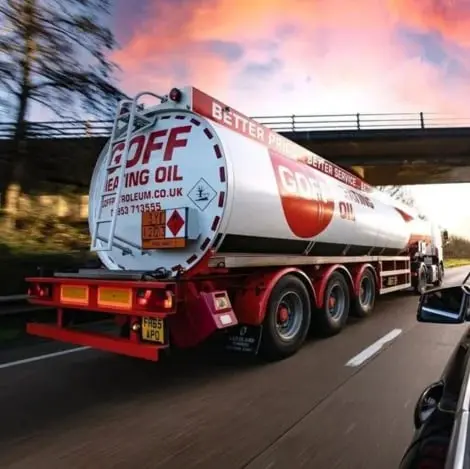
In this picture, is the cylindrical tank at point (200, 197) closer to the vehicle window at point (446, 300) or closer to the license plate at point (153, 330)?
the license plate at point (153, 330)

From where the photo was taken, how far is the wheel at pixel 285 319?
21.8ft

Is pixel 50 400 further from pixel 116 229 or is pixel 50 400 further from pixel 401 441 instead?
pixel 401 441

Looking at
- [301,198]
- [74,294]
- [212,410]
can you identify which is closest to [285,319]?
[301,198]

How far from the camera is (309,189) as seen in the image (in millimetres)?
7758

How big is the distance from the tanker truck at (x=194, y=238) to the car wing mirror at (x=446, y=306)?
311cm

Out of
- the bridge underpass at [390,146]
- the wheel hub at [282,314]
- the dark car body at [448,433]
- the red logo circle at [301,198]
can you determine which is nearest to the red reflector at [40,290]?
the wheel hub at [282,314]

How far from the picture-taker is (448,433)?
5.67 ft

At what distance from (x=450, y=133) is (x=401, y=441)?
26993mm

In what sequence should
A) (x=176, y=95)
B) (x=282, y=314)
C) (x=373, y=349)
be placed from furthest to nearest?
1. (x=373, y=349)
2. (x=282, y=314)
3. (x=176, y=95)

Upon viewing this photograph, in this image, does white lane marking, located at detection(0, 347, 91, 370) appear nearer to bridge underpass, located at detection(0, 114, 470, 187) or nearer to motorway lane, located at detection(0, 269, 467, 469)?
motorway lane, located at detection(0, 269, 467, 469)

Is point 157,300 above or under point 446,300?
under

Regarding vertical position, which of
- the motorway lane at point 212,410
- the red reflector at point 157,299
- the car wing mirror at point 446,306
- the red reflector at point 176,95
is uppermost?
the red reflector at point 176,95

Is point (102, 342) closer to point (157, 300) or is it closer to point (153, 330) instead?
point (153, 330)

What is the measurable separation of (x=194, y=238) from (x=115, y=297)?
110cm
